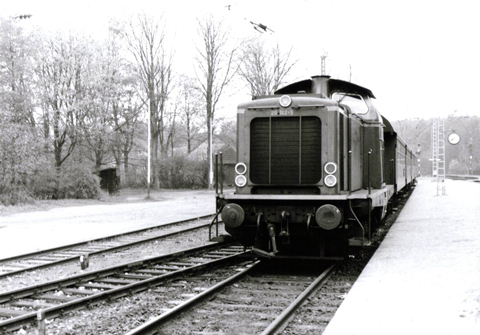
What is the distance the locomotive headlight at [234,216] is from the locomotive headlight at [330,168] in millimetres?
1425

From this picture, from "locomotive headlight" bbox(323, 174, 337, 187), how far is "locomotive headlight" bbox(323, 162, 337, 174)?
0.06 meters

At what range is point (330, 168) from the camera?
7586 mm

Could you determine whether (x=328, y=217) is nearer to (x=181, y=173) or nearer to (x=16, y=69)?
(x=16, y=69)

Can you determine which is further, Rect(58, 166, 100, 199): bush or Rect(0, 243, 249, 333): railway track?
Rect(58, 166, 100, 199): bush

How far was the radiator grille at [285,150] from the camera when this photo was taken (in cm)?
775

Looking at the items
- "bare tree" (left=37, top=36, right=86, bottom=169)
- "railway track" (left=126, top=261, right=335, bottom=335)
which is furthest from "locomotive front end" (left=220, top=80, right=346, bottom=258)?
"bare tree" (left=37, top=36, right=86, bottom=169)

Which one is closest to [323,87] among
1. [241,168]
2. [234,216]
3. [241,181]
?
[241,168]

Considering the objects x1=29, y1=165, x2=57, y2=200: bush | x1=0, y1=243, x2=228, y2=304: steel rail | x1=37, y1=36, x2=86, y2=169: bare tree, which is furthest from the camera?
x1=37, y1=36, x2=86, y2=169: bare tree

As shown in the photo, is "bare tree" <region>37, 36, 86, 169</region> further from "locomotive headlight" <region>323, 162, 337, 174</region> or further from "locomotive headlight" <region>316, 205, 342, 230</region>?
"locomotive headlight" <region>316, 205, 342, 230</region>

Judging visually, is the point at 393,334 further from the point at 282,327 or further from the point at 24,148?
the point at 24,148

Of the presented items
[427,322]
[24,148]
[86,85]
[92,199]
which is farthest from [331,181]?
[86,85]

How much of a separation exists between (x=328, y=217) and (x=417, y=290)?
5.15 ft

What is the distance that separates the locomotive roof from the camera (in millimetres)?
9008

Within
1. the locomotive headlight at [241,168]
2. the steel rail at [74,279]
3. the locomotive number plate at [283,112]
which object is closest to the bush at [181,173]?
the steel rail at [74,279]
